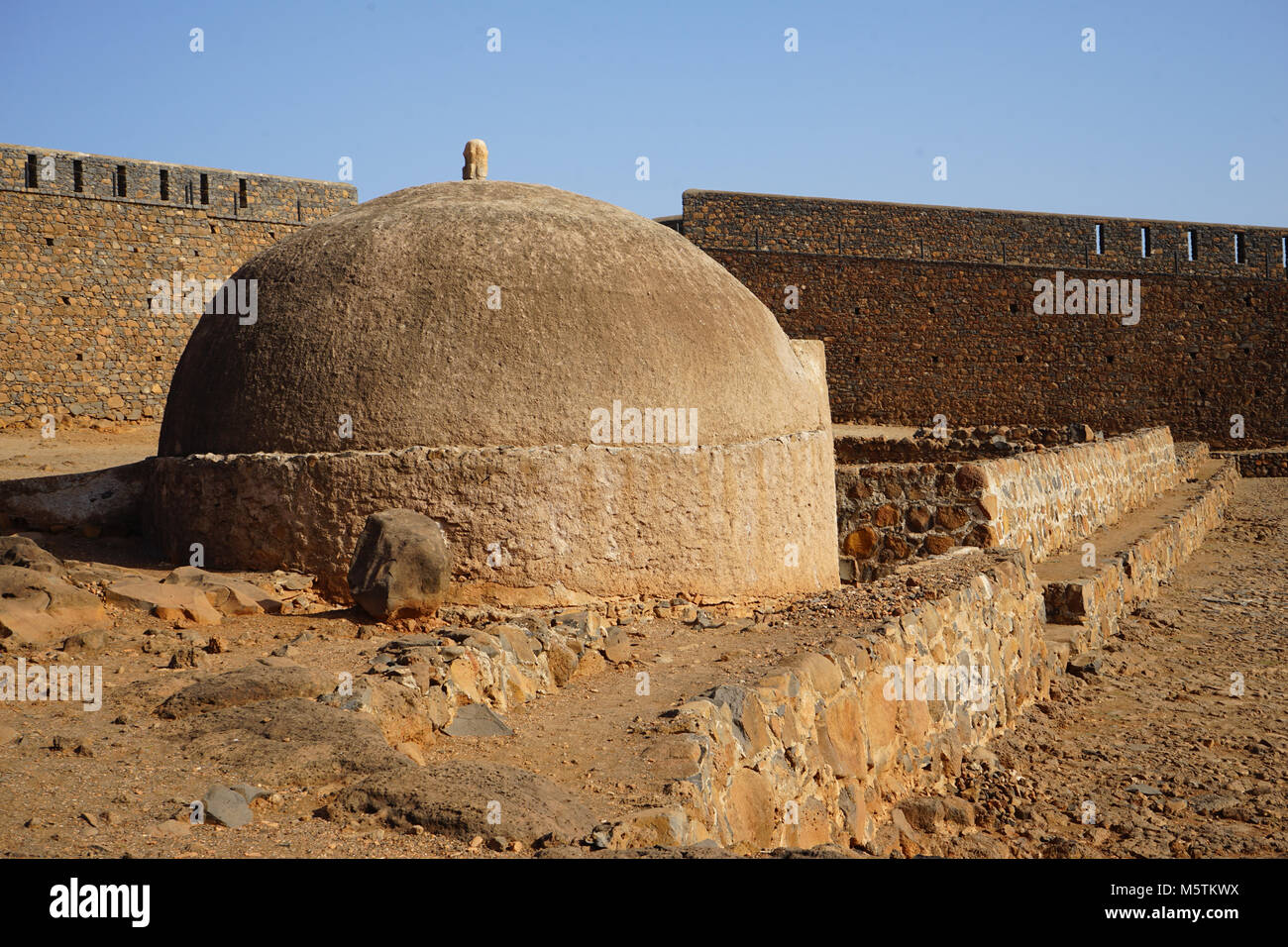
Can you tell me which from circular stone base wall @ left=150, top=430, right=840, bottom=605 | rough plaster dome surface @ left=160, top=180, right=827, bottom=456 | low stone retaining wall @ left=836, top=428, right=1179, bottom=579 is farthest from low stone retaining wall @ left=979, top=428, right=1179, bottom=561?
circular stone base wall @ left=150, top=430, right=840, bottom=605

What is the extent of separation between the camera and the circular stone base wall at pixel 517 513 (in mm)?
5516

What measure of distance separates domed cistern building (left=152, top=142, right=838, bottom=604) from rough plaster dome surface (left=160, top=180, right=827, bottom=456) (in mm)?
12

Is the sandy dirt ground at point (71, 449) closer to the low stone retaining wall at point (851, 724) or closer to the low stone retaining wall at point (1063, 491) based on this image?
the low stone retaining wall at point (1063, 491)

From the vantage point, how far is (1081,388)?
28.0m

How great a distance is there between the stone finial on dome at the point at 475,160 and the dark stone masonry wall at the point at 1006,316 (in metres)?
19.1

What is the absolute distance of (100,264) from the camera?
19.1 metres

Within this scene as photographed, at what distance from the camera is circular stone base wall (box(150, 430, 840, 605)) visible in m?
5.52

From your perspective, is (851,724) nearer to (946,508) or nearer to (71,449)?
(946,508)

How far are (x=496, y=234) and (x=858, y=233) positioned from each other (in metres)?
22.4

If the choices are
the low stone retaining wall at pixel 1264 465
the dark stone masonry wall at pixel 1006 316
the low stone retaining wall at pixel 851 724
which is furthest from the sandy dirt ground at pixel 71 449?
the low stone retaining wall at pixel 1264 465

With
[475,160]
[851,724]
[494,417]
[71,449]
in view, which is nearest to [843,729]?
[851,724]

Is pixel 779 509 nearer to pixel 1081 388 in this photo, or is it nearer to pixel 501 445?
pixel 501 445

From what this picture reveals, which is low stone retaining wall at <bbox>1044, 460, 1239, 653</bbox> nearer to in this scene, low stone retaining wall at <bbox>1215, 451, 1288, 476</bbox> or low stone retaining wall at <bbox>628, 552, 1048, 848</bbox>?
low stone retaining wall at <bbox>628, 552, 1048, 848</bbox>
